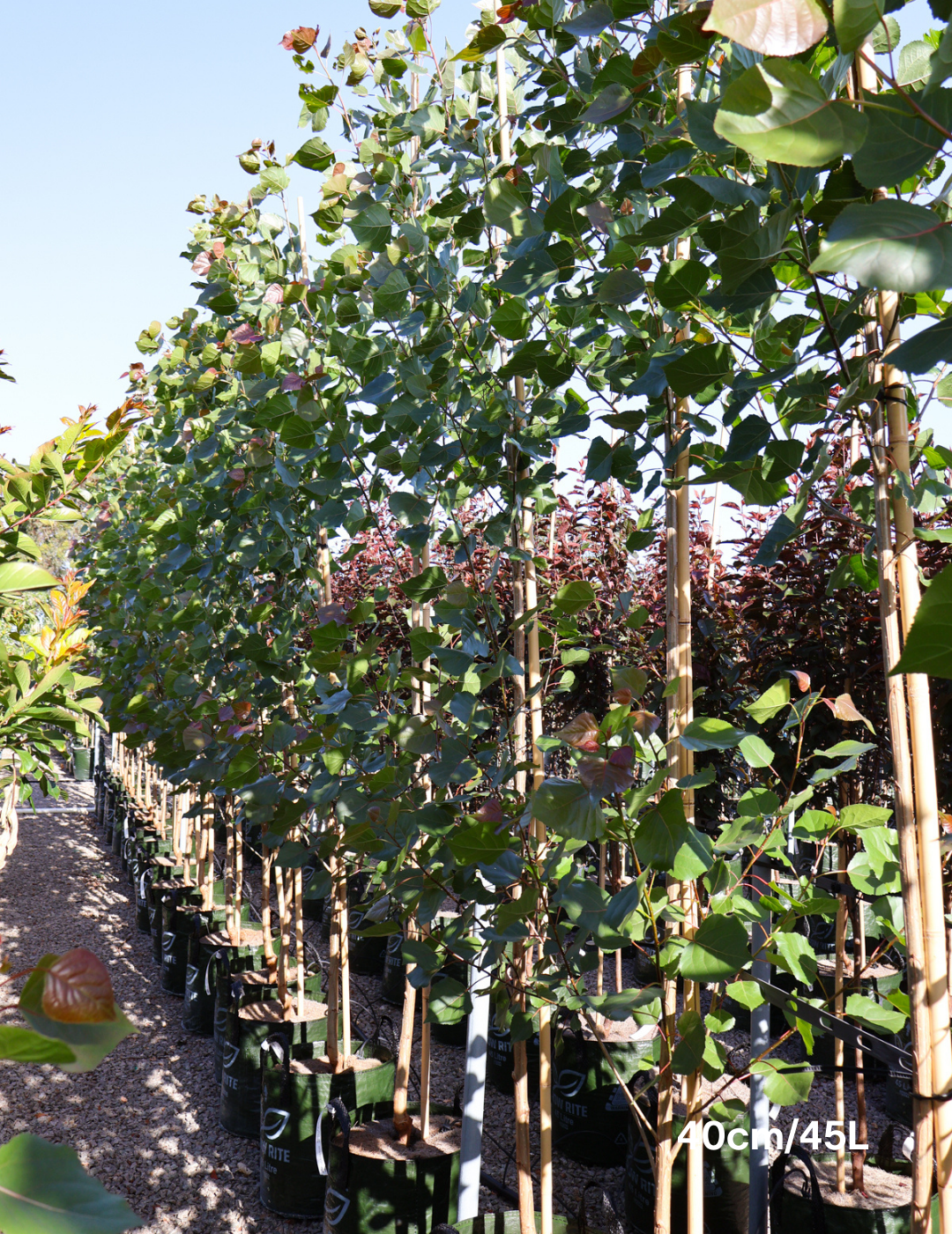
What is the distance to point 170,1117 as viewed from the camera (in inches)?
147

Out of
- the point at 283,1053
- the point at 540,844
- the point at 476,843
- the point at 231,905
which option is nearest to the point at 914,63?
the point at 476,843

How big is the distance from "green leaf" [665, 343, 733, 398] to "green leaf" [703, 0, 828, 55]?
0.38 metres

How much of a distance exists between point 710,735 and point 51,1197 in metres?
0.74

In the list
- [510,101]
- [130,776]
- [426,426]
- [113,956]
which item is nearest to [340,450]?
[426,426]

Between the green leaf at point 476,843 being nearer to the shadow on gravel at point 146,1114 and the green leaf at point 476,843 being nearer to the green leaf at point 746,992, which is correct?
the green leaf at point 746,992

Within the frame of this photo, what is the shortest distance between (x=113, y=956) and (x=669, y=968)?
579 centimetres

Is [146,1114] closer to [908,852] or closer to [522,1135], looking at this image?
[522,1135]

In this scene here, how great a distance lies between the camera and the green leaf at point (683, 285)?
3.01ft

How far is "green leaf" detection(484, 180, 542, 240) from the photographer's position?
45.0 inches

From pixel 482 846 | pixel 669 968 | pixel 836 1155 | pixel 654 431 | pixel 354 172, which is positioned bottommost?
pixel 836 1155

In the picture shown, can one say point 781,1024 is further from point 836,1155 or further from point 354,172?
point 354,172

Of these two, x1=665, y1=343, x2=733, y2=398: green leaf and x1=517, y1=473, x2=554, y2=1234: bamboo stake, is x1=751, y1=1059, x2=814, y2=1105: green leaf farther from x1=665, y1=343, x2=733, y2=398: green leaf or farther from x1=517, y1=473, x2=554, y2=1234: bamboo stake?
x1=665, y1=343, x2=733, y2=398: green leaf

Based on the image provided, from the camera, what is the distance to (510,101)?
5.92ft

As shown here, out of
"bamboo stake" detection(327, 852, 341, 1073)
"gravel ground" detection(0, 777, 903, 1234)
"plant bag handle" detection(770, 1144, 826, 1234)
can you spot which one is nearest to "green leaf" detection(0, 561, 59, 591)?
"gravel ground" detection(0, 777, 903, 1234)
